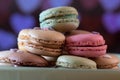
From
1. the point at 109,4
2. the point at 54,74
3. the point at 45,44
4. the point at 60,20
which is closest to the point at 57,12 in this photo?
the point at 60,20

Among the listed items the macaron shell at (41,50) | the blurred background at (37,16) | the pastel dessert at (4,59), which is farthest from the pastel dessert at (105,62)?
the blurred background at (37,16)

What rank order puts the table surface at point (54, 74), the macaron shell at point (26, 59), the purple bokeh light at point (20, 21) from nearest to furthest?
the table surface at point (54, 74), the macaron shell at point (26, 59), the purple bokeh light at point (20, 21)

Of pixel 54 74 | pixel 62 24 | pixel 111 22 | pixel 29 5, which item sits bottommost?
pixel 54 74

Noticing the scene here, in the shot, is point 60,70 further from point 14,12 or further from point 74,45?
point 14,12

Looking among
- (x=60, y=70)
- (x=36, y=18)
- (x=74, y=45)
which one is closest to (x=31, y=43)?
(x=74, y=45)

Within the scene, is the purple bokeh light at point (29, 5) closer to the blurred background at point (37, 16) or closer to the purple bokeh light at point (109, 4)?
the blurred background at point (37, 16)

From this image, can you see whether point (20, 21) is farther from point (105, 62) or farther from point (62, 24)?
point (105, 62)
